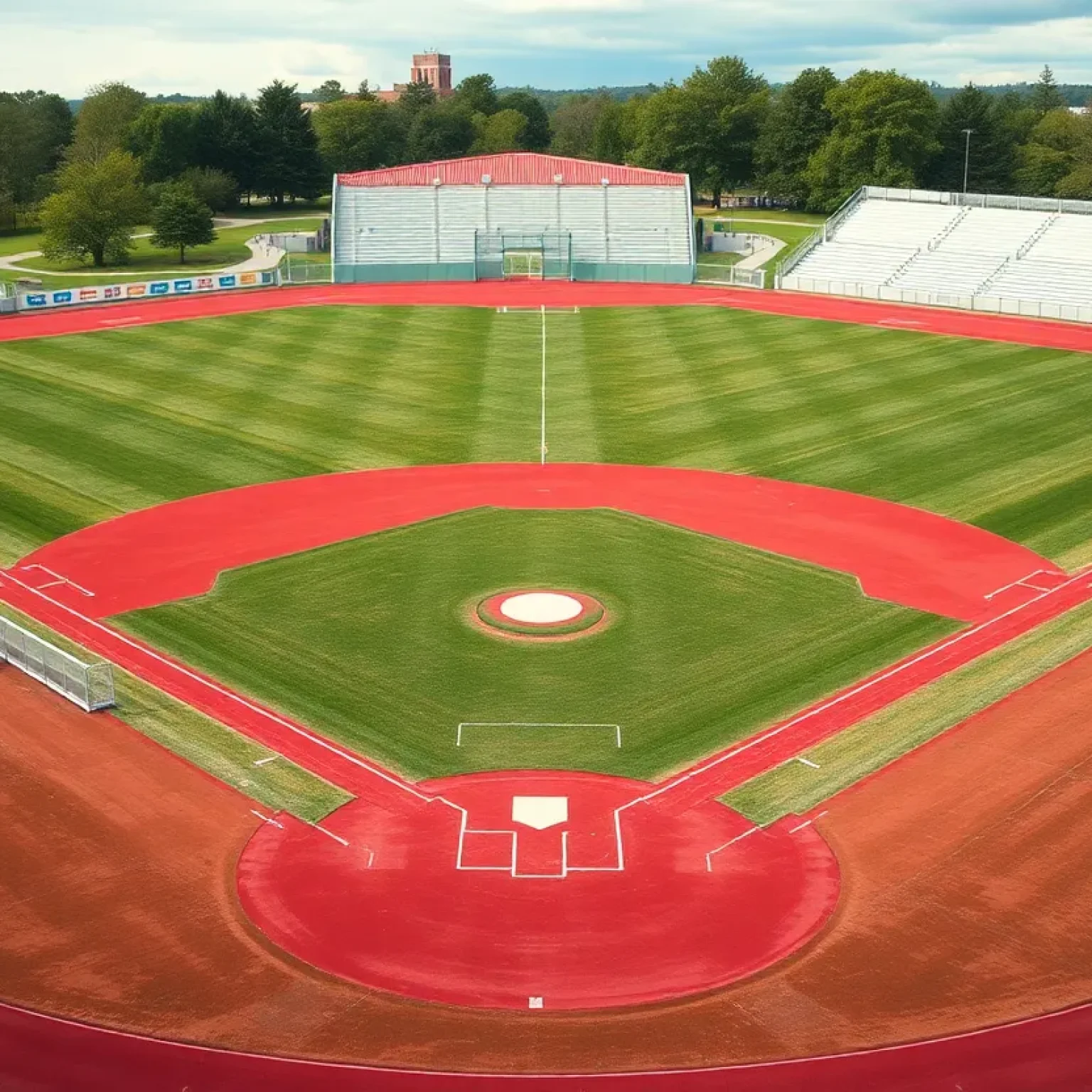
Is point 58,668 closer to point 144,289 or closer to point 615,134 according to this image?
point 144,289

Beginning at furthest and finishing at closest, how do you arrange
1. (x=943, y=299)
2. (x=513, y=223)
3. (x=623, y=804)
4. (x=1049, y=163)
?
1. (x=1049, y=163)
2. (x=513, y=223)
3. (x=943, y=299)
4. (x=623, y=804)

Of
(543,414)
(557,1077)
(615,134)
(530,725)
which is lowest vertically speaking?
(557,1077)

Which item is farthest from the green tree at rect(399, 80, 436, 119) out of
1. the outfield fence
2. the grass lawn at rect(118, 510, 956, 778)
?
the outfield fence

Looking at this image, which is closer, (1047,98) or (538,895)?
(538,895)

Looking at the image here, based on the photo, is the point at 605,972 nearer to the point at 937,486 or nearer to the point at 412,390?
the point at 937,486

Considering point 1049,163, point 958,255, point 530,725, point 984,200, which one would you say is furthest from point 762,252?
point 530,725

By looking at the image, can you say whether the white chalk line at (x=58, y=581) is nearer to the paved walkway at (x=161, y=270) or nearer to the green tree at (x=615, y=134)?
the paved walkway at (x=161, y=270)
